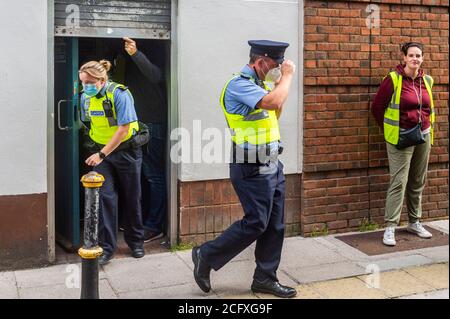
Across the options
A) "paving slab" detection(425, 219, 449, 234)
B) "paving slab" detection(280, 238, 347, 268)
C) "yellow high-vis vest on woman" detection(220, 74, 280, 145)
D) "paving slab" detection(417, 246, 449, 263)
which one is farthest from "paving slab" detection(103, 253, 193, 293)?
"paving slab" detection(425, 219, 449, 234)

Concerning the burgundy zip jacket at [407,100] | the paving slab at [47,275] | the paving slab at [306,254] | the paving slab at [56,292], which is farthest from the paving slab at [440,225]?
the paving slab at [47,275]

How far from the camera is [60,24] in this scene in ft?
17.7

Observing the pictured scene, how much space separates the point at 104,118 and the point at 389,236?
2.86m

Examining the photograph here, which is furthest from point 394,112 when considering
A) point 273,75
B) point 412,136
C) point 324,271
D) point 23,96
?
point 23,96

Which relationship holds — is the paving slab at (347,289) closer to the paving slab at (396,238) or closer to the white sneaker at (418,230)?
the paving slab at (396,238)

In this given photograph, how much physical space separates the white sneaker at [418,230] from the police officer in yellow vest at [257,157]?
7.10ft

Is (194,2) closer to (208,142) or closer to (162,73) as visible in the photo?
(162,73)

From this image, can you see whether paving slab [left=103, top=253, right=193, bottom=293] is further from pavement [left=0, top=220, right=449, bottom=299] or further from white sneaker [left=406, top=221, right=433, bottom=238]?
white sneaker [left=406, top=221, right=433, bottom=238]

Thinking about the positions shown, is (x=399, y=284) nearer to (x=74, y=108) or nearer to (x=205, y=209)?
(x=205, y=209)

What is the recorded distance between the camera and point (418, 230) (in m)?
6.45

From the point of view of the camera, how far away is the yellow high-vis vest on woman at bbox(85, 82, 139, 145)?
209 inches

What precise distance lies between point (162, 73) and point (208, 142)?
2.75ft

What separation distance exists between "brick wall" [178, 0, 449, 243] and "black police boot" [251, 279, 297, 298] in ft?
4.31
